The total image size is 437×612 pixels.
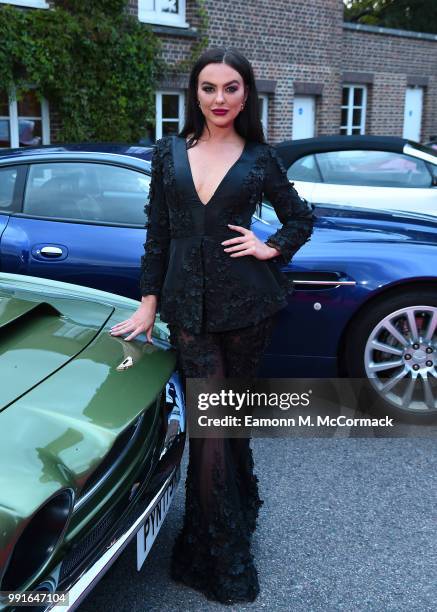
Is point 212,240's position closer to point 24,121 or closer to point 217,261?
point 217,261

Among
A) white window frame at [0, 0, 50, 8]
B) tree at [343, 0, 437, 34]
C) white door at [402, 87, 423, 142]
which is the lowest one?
white door at [402, 87, 423, 142]

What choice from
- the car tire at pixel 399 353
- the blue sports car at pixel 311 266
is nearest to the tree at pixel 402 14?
the blue sports car at pixel 311 266

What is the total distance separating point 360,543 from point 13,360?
5.11 feet

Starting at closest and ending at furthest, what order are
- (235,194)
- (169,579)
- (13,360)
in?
(13,360)
(235,194)
(169,579)

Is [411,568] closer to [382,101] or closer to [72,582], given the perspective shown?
[72,582]

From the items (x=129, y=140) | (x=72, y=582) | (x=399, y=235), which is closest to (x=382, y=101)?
(x=129, y=140)

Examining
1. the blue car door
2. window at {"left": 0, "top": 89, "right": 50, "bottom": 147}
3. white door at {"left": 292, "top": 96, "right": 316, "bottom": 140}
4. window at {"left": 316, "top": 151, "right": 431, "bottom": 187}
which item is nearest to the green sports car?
the blue car door

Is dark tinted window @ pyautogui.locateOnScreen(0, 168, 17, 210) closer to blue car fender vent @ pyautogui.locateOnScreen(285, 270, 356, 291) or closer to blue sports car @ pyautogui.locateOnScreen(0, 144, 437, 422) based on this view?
blue sports car @ pyautogui.locateOnScreen(0, 144, 437, 422)

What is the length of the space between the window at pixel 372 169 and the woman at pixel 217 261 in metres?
4.32

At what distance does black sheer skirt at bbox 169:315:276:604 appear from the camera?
2.21m

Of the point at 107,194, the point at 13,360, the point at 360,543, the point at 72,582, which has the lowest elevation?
the point at 360,543

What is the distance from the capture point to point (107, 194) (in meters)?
3.93

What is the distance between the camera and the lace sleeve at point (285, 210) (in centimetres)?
218

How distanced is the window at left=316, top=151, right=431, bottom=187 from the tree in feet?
76.6
